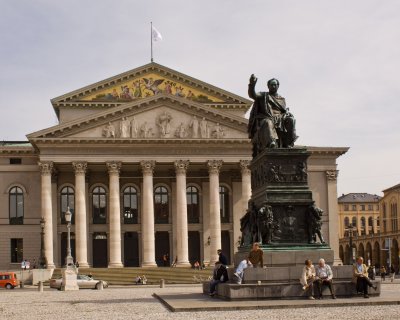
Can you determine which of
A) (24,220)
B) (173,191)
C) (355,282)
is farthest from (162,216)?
(355,282)

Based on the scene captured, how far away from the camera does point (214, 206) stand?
75938mm

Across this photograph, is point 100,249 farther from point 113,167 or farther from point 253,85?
point 253,85

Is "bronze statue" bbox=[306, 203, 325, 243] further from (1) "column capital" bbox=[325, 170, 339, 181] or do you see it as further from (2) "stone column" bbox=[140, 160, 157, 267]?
(1) "column capital" bbox=[325, 170, 339, 181]

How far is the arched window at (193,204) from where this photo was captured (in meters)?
82.1

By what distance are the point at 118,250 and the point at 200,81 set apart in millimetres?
19557

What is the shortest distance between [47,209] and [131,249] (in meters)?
11.0

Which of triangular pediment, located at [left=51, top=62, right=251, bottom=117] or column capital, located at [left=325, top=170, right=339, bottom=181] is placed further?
column capital, located at [left=325, top=170, right=339, bottom=181]

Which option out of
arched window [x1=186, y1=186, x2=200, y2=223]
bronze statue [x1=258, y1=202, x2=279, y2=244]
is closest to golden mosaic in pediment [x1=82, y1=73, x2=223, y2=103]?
arched window [x1=186, y1=186, x2=200, y2=223]

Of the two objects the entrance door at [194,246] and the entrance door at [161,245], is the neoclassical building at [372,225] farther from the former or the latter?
the entrance door at [161,245]

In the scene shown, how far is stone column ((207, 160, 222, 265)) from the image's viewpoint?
7594cm

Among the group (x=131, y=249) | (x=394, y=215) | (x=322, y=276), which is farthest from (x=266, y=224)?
(x=394, y=215)

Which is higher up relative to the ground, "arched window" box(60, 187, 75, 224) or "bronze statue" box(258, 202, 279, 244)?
"arched window" box(60, 187, 75, 224)

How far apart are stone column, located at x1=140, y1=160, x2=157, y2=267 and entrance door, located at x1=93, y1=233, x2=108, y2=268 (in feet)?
21.4

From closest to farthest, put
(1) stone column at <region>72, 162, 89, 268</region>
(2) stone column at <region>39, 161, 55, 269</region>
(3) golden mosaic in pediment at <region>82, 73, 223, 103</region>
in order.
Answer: (2) stone column at <region>39, 161, 55, 269</region>, (1) stone column at <region>72, 162, 89, 268</region>, (3) golden mosaic in pediment at <region>82, 73, 223, 103</region>
